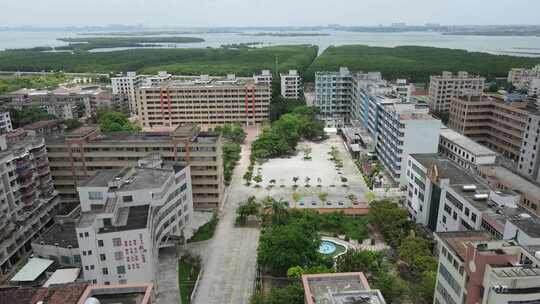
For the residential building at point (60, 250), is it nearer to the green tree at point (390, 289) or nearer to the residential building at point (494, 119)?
the green tree at point (390, 289)

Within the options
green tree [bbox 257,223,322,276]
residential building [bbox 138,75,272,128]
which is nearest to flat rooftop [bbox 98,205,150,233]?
green tree [bbox 257,223,322,276]

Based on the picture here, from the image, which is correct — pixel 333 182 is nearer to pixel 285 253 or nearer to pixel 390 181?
pixel 390 181

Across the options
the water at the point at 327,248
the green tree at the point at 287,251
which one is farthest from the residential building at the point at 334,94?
the green tree at the point at 287,251

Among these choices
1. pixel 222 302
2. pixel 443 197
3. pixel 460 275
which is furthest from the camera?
pixel 443 197

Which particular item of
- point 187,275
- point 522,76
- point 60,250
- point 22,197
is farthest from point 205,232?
point 522,76

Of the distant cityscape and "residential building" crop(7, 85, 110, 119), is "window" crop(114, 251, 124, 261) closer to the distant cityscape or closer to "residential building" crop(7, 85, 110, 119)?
the distant cityscape

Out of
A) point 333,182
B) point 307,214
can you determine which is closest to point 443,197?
point 307,214
